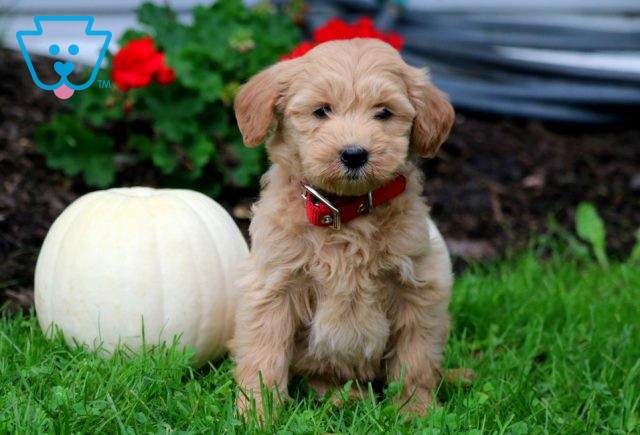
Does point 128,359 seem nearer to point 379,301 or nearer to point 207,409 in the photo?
point 207,409

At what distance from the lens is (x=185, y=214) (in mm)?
3953

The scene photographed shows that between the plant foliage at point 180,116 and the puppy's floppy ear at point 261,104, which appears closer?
the puppy's floppy ear at point 261,104

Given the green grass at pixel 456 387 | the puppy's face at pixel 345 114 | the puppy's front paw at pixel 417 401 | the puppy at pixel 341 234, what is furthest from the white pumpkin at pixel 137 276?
the puppy's front paw at pixel 417 401

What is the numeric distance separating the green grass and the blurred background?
38.2 inches

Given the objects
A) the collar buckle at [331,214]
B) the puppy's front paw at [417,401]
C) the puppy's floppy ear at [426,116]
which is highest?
the puppy's floppy ear at [426,116]

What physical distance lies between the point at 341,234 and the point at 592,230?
9.73ft

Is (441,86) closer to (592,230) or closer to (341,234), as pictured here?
(592,230)

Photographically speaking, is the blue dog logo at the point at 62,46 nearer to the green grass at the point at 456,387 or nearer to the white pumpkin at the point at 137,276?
the white pumpkin at the point at 137,276

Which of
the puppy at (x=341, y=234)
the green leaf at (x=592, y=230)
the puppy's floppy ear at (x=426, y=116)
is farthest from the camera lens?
the green leaf at (x=592, y=230)

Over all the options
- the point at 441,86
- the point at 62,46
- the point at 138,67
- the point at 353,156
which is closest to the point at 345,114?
the point at 353,156

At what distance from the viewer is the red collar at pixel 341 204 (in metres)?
3.31

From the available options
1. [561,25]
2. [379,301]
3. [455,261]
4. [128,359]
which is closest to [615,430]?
[379,301]

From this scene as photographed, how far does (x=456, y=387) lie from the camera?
367 cm

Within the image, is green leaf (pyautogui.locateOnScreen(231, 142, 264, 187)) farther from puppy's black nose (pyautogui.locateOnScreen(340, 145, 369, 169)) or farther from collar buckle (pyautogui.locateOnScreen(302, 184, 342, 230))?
puppy's black nose (pyautogui.locateOnScreen(340, 145, 369, 169))
